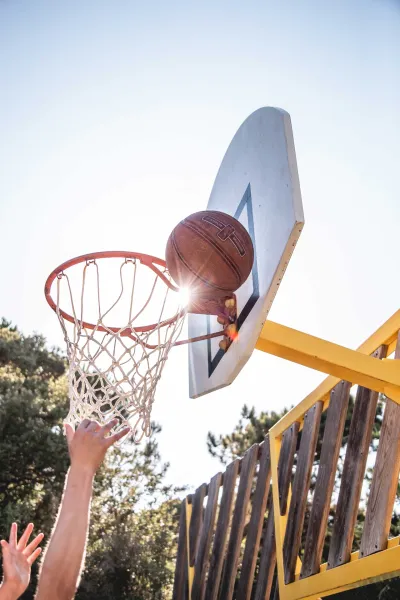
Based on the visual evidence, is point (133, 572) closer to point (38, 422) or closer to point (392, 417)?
point (38, 422)

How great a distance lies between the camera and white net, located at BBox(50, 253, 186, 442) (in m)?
2.97

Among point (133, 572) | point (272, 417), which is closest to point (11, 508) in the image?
point (133, 572)

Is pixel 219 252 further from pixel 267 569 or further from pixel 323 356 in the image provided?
pixel 267 569

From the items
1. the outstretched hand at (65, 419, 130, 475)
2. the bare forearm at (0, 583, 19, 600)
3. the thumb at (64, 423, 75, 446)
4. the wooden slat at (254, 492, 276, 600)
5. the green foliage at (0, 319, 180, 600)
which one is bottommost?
the bare forearm at (0, 583, 19, 600)

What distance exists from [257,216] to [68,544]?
1.64m

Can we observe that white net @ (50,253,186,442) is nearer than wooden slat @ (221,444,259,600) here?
Yes

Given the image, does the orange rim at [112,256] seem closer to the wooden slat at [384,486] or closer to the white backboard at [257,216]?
the white backboard at [257,216]

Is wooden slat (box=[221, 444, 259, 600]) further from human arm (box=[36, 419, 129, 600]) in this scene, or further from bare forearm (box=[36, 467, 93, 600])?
bare forearm (box=[36, 467, 93, 600])

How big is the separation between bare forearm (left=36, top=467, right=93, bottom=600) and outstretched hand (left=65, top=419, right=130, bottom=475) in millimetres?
27

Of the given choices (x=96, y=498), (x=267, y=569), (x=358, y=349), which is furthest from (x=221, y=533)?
(x=96, y=498)

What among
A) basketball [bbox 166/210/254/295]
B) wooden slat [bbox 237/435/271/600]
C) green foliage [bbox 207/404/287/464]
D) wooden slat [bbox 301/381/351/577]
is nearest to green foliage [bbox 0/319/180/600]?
green foliage [bbox 207/404/287/464]

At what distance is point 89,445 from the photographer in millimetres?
1920

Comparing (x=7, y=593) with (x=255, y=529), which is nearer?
(x=7, y=593)

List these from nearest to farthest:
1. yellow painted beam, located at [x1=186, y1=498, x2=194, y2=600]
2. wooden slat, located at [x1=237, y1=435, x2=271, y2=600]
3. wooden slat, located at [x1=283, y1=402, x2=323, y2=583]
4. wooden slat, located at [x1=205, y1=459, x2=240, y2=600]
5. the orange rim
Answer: the orange rim < wooden slat, located at [x1=283, y1=402, x2=323, y2=583] < wooden slat, located at [x1=237, y1=435, x2=271, y2=600] < wooden slat, located at [x1=205, y1=459, x2=240, y2=600] < yellow painted beam, located at [x1=186, y1=498, x2=194, y2=600]
